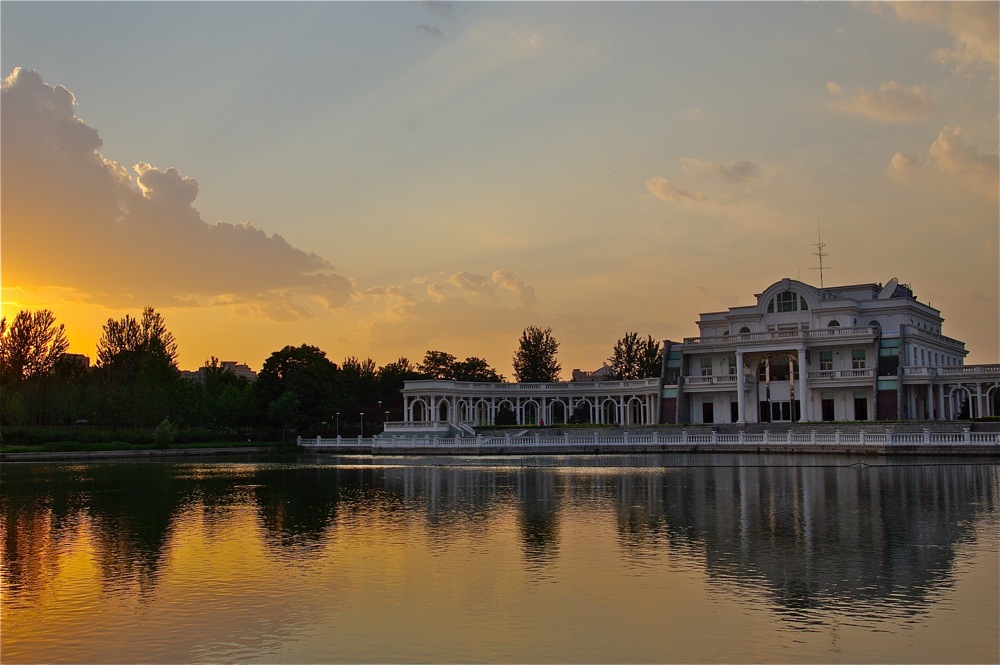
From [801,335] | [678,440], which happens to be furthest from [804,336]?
[678,440]

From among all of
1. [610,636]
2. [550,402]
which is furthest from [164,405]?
[610,636]

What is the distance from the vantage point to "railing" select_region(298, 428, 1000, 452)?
45406 mm

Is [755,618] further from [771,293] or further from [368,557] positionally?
[771,293]

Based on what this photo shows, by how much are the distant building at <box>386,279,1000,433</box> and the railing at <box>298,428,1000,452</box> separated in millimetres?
5874

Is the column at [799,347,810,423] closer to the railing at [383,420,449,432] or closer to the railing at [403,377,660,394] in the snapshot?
the railing at [403,377,660,394]

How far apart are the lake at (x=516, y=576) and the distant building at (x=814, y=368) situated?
1333 inches

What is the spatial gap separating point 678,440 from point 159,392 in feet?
149

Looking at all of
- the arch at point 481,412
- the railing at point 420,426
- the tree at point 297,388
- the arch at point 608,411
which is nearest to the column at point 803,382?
the arch at point 608,411

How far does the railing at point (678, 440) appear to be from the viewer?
45.4 metres

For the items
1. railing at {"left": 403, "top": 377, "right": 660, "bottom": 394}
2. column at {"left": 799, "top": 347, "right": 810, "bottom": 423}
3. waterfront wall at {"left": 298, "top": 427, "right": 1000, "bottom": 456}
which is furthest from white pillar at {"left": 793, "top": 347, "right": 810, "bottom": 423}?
railing at {"left": 403, "top": 377, "right": 660, "bottom": 394}

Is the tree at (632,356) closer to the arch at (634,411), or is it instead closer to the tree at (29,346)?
the arch at (634,411)

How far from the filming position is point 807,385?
64562 millimetres

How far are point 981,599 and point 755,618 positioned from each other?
368cm

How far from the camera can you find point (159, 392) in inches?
3044
